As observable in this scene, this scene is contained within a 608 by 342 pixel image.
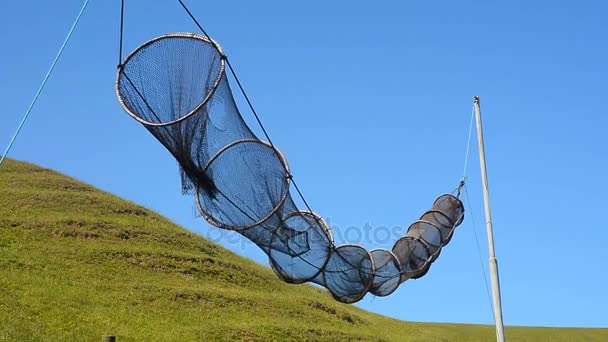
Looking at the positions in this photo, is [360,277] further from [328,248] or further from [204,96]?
[204,96]

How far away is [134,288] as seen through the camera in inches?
1428

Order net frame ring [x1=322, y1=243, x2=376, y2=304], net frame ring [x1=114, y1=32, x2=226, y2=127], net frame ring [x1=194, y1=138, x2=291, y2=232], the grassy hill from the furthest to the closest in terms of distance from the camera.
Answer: the grassy hill → net frame ring [x1=322, y1=243, x2=376, y2=304] → net frame ring [x1=194, y1=138, x2=291, y2=232] → net frame ring [x1=114, y1=32, x2=226, y2=127]

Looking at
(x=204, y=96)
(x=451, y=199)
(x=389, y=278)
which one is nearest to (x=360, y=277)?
(x=389, y=278)

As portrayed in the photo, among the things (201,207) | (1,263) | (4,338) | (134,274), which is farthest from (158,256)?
(201,207)

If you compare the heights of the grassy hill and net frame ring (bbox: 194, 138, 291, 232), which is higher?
the grassy hill

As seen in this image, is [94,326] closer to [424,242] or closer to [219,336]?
[219,336]

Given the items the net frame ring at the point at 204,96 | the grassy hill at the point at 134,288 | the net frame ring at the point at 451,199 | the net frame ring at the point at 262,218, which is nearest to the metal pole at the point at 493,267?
the net frame ring at the point at 451,199

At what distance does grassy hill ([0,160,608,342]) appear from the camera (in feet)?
100

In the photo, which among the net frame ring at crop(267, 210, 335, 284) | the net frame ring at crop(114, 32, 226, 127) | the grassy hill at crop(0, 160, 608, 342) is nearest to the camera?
the net frame ring at crop(114, 32, 226, 127)

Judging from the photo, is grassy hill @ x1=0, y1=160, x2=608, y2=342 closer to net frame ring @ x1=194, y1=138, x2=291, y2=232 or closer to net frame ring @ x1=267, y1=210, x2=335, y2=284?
net frame ring @ x1=267, y1=210, x2=335, y2=284

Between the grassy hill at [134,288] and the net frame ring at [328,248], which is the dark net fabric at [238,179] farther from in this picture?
the grassy hill at [134,288]

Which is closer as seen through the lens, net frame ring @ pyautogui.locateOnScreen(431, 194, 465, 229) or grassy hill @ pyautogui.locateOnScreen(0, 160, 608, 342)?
net frame ring @ pyautogui.locateOnScreen(431, 194, 465, 229)

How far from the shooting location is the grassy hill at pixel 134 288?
3061cm

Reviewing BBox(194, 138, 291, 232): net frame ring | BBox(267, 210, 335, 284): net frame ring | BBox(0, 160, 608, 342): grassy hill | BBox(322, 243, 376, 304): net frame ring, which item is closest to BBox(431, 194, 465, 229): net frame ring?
BBox(322, 243, 376, 304): net frame ring
